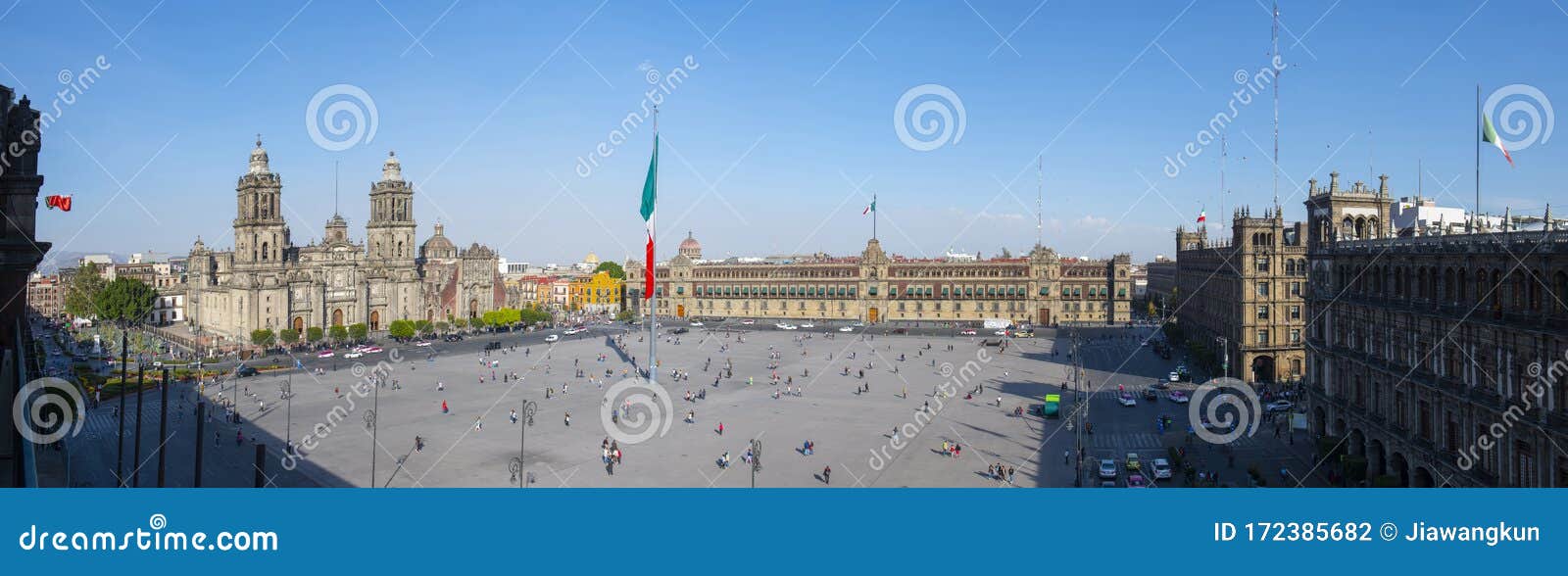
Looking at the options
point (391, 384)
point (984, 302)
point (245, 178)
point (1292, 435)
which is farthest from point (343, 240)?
point (1292, 435)

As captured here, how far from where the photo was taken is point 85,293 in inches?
3935

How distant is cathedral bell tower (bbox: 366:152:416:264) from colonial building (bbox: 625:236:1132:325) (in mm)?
33162

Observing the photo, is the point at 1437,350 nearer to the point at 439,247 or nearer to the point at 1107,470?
the point at 1107,470

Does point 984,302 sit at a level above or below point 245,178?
below

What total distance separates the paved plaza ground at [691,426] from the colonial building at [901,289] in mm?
37870

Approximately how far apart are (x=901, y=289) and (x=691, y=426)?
264ft

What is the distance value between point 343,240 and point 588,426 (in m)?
65.7

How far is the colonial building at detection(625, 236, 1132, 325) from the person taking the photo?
4537 inches

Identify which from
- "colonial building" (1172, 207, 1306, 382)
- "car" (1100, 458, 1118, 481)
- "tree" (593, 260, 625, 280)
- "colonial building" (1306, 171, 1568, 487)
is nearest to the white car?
"car" (1100, 458, 1118, 481)

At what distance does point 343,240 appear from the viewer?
9875 centimetres

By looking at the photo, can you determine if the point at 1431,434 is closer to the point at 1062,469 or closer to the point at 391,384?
the point at 1062,469

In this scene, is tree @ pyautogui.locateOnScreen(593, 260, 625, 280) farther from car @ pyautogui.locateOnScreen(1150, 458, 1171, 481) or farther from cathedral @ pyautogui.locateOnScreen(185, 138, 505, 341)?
car @ pyautogui.locateOnScreen(1150, 458, 1171, 481)

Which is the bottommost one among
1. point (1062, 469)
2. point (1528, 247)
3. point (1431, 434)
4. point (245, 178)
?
point (1062, 469)

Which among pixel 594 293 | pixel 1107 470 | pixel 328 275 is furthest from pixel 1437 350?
pixel 594 293
